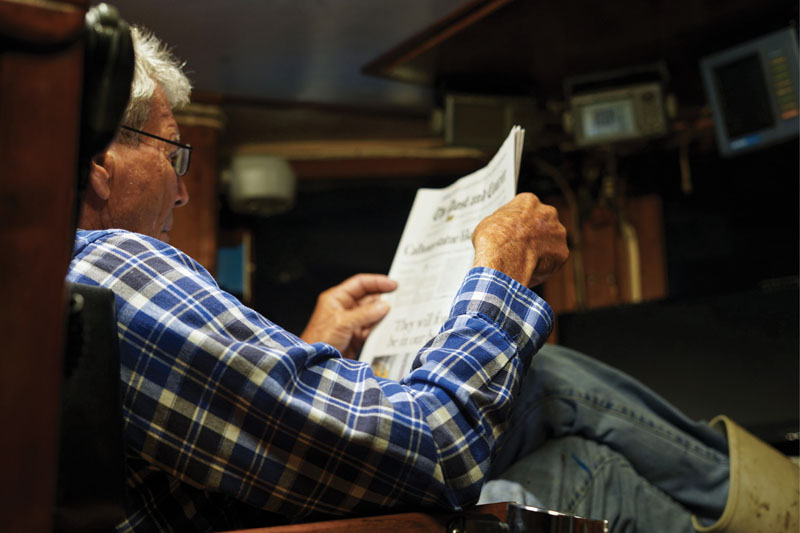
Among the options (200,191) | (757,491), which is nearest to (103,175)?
(757,491)

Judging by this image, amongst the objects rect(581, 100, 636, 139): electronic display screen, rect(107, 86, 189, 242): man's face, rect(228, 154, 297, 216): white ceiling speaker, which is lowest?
rect(107, 86, 189, 242): man's face

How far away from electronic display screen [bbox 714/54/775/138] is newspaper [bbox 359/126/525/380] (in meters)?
1.51

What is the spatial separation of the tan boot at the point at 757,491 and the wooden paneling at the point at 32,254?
0.95 metres

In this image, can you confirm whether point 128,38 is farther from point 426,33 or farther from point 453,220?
point 426,33

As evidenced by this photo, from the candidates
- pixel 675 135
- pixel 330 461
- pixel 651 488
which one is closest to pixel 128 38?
pixel 330 461

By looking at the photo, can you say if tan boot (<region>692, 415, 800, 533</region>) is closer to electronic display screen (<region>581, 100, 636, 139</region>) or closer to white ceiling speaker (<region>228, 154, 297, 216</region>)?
electronic display screen (<region>581, 100, 636, 139</region>)

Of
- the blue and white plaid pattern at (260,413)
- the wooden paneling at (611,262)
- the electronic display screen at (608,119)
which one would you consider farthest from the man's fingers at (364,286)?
the wooden paneling at (611,262)

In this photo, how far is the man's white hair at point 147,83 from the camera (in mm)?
983

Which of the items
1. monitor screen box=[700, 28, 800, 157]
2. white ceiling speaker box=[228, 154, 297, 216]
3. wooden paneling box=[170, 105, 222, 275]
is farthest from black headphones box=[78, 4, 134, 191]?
white ceiling speaker box=[228, 154, 297, 216]

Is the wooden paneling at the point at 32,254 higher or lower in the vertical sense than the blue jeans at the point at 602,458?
higher

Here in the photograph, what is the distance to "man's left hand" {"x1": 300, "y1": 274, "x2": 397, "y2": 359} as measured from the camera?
1.34m

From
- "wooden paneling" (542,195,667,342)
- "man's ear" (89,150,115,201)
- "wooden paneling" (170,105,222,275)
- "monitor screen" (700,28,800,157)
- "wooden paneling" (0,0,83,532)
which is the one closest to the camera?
"wooden paneling" (0,0,83,532)

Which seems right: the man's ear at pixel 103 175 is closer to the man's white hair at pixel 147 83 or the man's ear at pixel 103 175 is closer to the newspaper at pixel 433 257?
the man's white hair at pixel 147 83

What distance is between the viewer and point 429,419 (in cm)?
73
